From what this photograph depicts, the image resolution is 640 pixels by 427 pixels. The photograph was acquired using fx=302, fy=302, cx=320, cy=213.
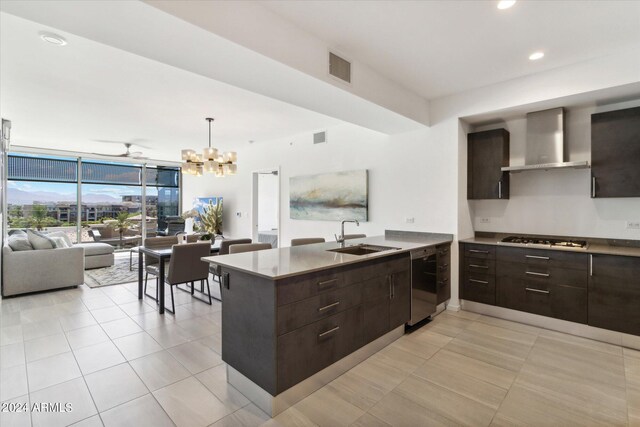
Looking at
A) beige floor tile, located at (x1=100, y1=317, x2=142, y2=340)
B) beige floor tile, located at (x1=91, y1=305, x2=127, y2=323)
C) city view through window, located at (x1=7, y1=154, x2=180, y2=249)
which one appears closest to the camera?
beige floor tile, located at (x1=100, y1=317, x2=142, y2=340)

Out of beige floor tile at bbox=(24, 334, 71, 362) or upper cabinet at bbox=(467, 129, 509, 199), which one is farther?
upper cabinet at bbox=(467, 129, 509, 199)

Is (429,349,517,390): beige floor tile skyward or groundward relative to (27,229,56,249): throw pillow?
groundward

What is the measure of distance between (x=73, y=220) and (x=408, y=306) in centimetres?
875

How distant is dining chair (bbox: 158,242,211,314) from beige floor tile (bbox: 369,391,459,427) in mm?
2612

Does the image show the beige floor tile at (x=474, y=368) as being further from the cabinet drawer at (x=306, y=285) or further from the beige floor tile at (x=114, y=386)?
the beige floor tile at (x=114, y=386)

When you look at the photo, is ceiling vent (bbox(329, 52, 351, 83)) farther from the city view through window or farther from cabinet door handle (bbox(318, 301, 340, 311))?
the city view through window

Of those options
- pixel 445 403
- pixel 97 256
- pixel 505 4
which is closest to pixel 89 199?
pixel 97 256

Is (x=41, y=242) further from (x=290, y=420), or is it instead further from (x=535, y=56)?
(x=535, y=56)

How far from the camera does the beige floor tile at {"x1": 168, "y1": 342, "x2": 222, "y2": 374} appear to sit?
2523 mm

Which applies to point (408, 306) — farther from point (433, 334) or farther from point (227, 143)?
point (227, 143)

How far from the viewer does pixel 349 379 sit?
7.74 ft

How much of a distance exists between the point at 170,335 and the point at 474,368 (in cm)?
289

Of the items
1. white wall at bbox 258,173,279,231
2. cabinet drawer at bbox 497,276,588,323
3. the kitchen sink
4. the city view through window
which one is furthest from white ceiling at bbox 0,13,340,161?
cabinet drawer at bbox 497,276,588,323

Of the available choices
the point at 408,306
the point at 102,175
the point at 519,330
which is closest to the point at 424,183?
the point at 408,306
